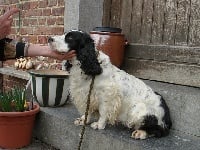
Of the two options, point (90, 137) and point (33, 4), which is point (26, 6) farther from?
point (90, 137)

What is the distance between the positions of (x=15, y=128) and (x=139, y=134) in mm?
1276

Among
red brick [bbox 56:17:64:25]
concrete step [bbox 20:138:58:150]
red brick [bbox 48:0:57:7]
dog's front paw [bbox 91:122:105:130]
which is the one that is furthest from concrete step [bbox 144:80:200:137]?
red brick [bbox 48:0:57:7]

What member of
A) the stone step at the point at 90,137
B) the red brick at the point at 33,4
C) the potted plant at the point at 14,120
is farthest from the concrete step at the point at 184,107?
the red brick at the point at 33,4

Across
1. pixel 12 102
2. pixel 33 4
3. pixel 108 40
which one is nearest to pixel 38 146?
pixel 12 102

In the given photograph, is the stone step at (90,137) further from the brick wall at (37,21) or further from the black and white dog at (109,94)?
the brick wall at (37,21)

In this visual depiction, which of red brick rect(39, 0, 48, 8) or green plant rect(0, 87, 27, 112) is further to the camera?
red brick rect(39, 0, 48, 8)

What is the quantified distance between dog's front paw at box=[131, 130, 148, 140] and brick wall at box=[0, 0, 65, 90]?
2.16 meters

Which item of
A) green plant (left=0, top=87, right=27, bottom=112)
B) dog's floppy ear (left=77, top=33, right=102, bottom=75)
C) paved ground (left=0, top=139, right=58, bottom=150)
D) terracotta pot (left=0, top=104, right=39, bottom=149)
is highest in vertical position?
dog's floppy ear (left=77, top=33, right=102, bottom=75)

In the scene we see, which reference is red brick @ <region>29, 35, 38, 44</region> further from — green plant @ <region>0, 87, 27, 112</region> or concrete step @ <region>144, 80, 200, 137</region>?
concrete step @ <region>144, 80, 200, 137</region>

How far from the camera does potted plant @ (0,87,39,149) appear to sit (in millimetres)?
3745

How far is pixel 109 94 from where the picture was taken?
340 cm

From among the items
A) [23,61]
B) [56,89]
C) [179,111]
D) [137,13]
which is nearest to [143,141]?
[179,111]

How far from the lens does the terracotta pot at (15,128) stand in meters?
3.74

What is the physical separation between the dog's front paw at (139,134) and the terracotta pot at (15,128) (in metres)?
1.12
